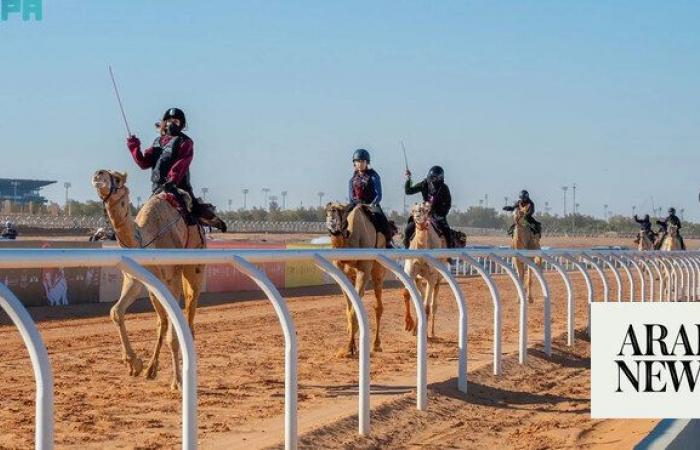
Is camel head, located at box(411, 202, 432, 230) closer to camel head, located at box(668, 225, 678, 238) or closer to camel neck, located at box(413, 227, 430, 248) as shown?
camel neck, located at box(413, 227, 430, 248)

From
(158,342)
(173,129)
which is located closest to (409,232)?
(173,129)

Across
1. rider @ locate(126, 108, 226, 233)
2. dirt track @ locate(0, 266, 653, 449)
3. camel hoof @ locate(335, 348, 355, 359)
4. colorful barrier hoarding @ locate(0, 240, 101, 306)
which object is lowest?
dirt track @ locate(0, 266, 653, 449)

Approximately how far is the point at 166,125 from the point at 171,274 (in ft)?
5.71

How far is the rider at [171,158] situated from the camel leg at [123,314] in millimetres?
1190

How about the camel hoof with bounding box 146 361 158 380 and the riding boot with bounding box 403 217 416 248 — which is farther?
the riding boot with bounding box 403 217 416 248

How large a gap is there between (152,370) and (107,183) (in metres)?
1.70

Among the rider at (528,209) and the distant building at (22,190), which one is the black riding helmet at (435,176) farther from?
the distant building at (22,190)

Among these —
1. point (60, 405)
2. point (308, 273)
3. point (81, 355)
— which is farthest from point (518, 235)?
point (60, 405)

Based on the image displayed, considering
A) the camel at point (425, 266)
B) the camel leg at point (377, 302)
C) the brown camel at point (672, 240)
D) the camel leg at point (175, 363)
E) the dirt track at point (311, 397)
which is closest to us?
the dirt track at point (311, 397)

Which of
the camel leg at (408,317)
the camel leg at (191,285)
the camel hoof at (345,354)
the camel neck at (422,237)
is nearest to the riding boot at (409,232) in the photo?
the camel neck at (422,237)

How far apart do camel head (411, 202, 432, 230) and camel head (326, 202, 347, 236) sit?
2.01m

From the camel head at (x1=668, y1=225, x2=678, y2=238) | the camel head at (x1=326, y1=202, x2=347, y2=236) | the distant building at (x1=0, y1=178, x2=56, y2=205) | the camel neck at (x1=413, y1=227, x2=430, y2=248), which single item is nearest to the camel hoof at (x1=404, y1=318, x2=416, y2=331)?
the camel neck at (x1=413, y1=227, x2=430, y2=248)

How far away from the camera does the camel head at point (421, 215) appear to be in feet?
54.3

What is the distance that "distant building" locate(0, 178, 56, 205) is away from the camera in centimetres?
13088
